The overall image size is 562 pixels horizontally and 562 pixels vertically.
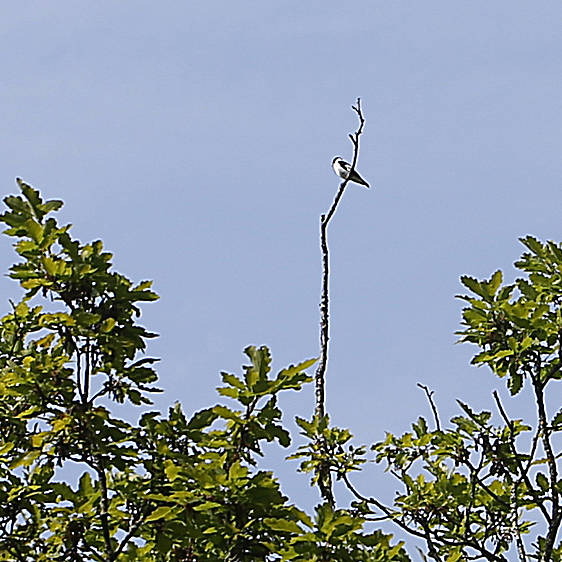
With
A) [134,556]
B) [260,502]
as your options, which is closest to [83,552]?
[134,556]

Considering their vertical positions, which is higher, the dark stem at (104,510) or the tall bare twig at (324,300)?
the tall bare twig at (324,300)

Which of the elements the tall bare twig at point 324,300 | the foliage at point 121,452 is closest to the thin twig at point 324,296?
the tall bare twig at point 324,300

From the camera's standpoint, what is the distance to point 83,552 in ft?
15.4

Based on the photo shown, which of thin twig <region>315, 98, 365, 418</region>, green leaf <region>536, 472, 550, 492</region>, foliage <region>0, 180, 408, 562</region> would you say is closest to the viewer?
foliage <region>0, 180, 408, 562</region>

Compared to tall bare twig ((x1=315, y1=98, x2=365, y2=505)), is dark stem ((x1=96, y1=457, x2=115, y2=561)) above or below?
below

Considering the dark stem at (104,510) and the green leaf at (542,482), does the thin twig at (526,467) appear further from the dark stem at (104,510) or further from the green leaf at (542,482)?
the dark stem at (104,510)

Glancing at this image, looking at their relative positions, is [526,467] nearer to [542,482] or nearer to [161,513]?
[542,482]

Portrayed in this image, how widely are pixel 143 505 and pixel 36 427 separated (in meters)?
0.76

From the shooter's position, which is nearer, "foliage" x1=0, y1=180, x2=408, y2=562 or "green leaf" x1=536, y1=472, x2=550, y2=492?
"foliage" x1=0, y1=180, x2=408, y2=562

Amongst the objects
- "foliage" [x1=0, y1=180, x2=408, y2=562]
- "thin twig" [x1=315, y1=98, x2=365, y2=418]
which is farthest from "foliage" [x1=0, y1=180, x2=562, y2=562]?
"thin twig" [x1=315, y1=98, x2=365, y2=418]

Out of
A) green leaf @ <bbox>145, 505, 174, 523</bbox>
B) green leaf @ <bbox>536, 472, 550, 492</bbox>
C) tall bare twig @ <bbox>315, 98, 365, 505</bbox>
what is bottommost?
green leaf @ <bbox>145, 505, 174, 523</bbox>

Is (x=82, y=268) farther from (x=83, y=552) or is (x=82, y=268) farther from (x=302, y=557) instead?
(x=302, y=557)

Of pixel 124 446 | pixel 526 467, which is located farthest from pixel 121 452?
pixel 526 467

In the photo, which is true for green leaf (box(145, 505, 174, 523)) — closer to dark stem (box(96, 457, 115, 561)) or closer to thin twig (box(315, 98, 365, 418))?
dark stem (box(96, 457, 115, 561))
